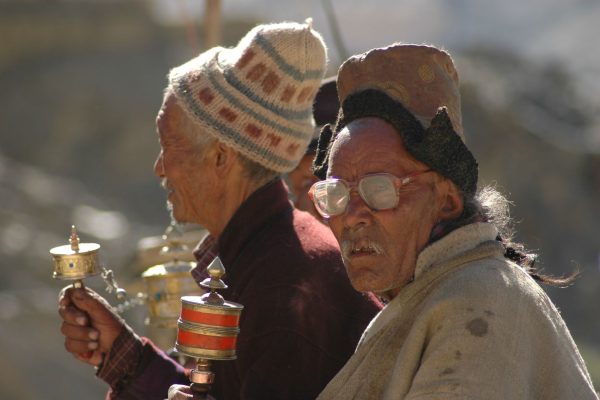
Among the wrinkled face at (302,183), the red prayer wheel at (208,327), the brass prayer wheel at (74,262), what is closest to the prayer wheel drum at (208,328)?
the red prayer wheel at (208,327)

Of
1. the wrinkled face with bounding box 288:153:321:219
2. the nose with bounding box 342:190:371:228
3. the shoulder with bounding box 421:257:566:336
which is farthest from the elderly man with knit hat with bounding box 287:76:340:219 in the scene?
the shoulder with bounding box 421:257:566:336

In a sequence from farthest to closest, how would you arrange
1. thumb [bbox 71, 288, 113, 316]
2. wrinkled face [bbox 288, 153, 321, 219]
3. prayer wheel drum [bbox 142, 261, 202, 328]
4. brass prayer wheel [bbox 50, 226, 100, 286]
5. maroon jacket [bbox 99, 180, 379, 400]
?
wrinkled face [bbox 288, 153, 321, 219], prayer wheel drum [bbox 142, 261, 202, 328], thumb [bbox 71, 288, 113, 316], brass prayer wheel [bbox 50, 226, 100, 286], maroon jacket [bbox 99, 180, 379, 400]

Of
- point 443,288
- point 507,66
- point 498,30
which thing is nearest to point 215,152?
point 443,288

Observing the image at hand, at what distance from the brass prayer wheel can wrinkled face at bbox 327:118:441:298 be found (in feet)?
3.46

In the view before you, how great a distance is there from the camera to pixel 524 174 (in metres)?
23.0

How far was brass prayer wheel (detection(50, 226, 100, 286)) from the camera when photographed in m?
3.36

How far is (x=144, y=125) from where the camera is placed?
3067 centimetres

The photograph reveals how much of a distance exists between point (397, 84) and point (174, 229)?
1.88 m

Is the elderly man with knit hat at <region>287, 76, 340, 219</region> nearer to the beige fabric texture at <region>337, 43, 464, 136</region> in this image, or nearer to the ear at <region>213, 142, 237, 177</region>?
the ear at <region>213, 142, 237, 177</region>

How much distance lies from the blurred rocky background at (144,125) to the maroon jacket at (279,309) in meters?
7.93

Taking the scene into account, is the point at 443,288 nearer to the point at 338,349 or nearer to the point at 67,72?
the point at 338,349

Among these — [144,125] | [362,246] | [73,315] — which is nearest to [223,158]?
[73,315]

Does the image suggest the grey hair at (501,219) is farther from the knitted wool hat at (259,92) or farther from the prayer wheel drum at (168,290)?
the prayer wheel drum at (168,290)

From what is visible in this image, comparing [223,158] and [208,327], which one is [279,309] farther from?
[223,158]
